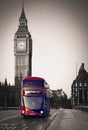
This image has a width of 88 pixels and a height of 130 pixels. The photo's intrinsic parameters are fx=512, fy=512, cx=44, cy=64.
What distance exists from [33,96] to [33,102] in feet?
2.02

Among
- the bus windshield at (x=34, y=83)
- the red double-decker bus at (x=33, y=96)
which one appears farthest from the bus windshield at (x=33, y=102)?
the bus windshield at (x=34, y=83)

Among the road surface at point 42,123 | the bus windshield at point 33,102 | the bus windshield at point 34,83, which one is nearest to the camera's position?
the road surface at point 42,123

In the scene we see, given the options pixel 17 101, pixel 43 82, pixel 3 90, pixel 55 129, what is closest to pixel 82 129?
pixel 55 129

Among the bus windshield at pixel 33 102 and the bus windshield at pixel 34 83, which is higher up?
the bus windshield at pixel 34 83

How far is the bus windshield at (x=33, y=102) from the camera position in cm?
4520

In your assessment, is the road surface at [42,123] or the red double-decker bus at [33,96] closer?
the road surface at [42,123]

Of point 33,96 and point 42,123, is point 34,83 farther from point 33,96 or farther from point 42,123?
point 42,123

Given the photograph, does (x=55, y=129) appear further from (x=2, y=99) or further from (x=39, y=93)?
(x=2, y=99)

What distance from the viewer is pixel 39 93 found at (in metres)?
45.0

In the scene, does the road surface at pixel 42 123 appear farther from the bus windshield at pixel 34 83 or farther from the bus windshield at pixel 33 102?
the bus windshield at pixel 34 83

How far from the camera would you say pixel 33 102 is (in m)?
45.3

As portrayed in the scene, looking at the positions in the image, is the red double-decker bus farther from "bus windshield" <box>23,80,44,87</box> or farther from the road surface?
the road surface

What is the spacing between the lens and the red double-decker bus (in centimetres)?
4444

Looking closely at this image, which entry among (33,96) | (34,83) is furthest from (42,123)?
(33,96)
